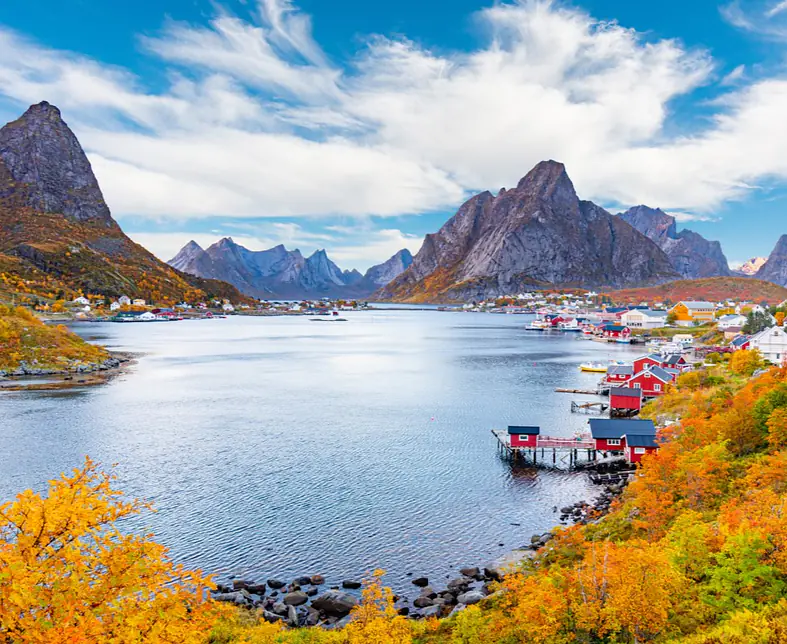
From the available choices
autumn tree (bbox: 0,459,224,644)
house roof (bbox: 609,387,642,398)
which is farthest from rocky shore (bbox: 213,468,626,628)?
house roof (bbox: 609,387,642,398)

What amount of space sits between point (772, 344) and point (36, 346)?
122 meters

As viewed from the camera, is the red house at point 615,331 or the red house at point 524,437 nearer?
the red house at point 524,437

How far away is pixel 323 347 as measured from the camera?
496ft

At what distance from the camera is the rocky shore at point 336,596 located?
25.8 meters

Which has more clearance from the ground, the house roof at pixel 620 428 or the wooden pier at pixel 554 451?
the house roof at pixel 620 428

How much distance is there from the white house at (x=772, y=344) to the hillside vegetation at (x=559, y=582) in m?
50.9

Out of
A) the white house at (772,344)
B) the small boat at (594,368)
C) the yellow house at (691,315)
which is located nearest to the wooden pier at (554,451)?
the white house at (772,344)

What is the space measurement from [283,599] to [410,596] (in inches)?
257

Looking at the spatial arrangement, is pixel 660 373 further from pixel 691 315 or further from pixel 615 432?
pixel 691 315

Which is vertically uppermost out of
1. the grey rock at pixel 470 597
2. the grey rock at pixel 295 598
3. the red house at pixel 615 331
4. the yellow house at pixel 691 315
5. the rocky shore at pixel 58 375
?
the yellow house at pixel 691 315

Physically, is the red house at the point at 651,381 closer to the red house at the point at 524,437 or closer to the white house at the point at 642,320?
the red house at the point at 524,437

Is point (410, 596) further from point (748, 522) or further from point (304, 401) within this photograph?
point (304, 401)

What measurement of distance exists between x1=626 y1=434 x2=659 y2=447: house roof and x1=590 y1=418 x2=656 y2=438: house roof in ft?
1.35

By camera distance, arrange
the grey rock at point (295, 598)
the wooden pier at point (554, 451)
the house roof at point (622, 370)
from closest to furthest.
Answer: the grey rock at point (295, 598) < the wooden pier at point (554, 451) < the house roof at point (622, 370)
